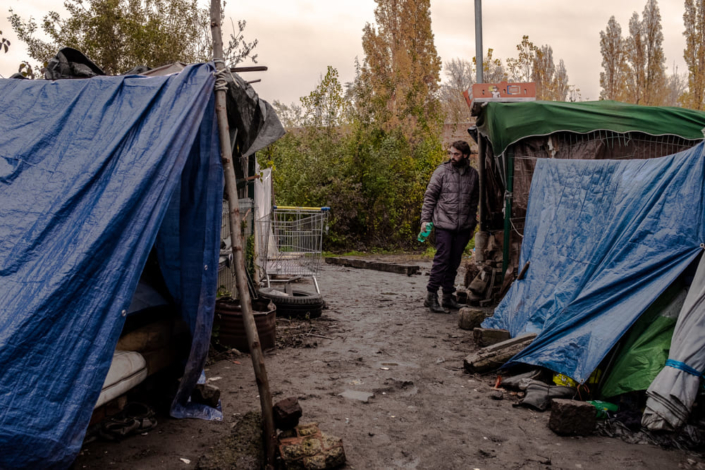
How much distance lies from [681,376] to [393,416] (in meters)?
1.87

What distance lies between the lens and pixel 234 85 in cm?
380

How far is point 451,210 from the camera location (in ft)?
23.4

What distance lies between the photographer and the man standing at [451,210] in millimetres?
7145

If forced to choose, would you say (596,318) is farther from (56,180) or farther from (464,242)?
(56,180)

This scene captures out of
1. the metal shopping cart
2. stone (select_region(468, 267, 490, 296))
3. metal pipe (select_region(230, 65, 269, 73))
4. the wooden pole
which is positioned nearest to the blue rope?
the wooden pole

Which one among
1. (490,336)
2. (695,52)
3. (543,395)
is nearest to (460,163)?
(490,336)

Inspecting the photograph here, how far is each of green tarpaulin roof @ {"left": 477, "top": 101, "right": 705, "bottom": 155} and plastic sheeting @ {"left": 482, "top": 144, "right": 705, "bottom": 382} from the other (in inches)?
44.3

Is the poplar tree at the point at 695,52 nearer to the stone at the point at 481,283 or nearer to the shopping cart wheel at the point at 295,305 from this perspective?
the stone at the point at 481,283

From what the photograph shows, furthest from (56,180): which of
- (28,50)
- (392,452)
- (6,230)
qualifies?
(28,50)

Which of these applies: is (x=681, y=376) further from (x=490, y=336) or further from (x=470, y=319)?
(x=470, y=319)

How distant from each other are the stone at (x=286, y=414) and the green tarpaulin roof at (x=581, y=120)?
4676 millimetres

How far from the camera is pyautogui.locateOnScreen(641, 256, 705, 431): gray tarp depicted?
3.17m

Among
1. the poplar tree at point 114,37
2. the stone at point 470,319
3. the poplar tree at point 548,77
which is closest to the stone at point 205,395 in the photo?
the stone at point 470,319

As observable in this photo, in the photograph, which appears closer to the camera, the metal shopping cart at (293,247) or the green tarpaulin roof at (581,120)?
the green tarpaulin roof at (581,120)
